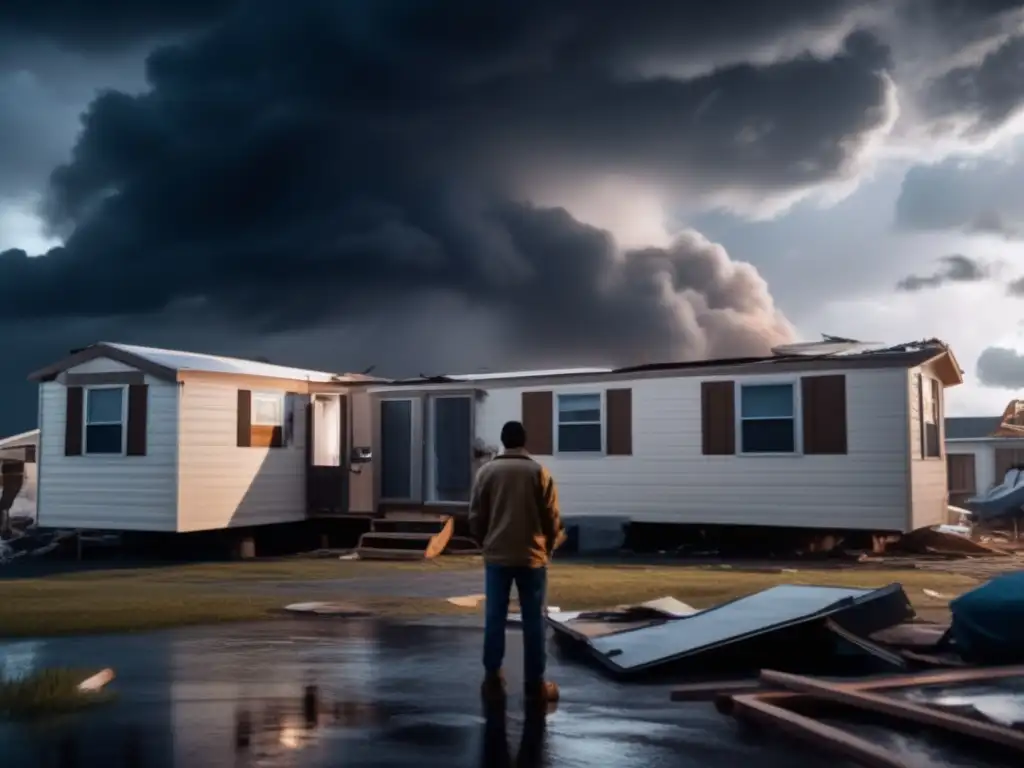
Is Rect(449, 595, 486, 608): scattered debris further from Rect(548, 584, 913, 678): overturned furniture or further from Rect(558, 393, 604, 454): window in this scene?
Rect(558, 393, 604, 454): window

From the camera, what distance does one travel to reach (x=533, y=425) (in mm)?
20734

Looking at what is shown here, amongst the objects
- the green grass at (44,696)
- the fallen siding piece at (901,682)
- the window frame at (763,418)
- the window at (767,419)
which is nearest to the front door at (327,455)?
the window frame at (763,418)

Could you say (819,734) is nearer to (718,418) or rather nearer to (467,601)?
(467,601)

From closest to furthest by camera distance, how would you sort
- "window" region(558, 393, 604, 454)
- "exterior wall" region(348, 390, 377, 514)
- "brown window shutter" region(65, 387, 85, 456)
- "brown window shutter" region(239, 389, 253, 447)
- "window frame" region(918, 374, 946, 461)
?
"window frame" region(918, 374, 946, 461) < "window" region(558, 393, 604, 454) < "brown window shutter" region(239, 389, 253, 447) < "brown window shutter" region(65, 387, 85, 456) < "exterior wall" region(348, 390, 377, 514)

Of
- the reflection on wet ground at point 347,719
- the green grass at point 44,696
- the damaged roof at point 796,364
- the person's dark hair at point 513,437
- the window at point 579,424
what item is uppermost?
the damaged roof at point 796,364

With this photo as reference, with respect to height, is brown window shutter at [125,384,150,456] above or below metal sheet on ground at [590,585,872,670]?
above

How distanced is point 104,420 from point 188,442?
2166 millimetres

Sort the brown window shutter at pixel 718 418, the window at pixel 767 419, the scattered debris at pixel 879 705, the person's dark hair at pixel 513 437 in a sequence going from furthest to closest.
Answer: the brown window shutter at pixel 718 418 < the window at pixel 767 419 < the person's dark hair at pixel 513 437 < the scattered debris at pixel 879 705

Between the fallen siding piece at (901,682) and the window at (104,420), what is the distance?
15742 millimetres

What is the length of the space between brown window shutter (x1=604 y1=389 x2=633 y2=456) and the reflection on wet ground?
11097 millimetres

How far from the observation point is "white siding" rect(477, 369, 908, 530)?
17734mm

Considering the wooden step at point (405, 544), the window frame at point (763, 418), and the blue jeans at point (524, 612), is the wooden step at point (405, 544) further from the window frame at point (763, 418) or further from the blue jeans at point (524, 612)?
the blue jeans at point (524, 612)

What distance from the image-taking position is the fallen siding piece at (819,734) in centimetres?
546

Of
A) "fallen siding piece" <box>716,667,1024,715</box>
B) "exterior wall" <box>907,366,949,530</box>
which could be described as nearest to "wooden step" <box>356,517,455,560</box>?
"exterior wall" <box>907,366,949,530</box>
